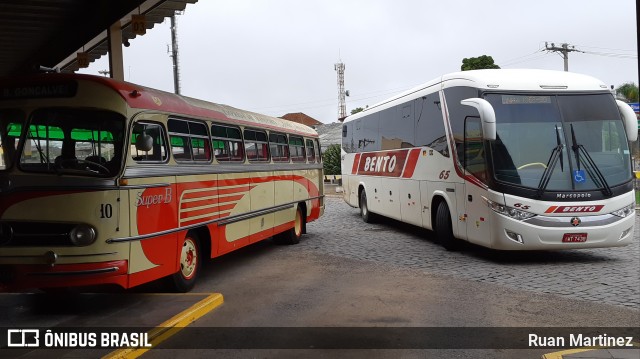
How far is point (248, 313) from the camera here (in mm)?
6895

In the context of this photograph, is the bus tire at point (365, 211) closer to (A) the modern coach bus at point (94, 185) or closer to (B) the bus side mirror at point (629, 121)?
(B) the bus side mirror at point (629, 121)

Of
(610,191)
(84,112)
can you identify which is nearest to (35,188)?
(84,112)

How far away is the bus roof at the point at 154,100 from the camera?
21.4 ft

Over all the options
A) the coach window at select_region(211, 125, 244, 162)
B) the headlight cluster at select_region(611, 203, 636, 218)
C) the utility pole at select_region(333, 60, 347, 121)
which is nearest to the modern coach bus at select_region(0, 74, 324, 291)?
the coach window at select_region(211, 125, 244, 162)

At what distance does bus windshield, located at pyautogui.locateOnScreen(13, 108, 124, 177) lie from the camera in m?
6.32

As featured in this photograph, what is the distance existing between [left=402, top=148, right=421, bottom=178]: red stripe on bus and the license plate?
162 inches

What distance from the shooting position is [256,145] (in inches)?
426

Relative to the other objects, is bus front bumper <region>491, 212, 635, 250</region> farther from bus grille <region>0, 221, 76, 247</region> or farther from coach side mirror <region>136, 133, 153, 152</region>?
bus grille <region>0, 221, 76, 247</region>

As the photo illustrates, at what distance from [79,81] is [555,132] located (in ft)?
23.9

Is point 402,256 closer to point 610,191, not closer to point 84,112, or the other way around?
point 610,191

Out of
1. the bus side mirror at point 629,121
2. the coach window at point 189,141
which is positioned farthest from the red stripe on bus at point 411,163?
the coach window at point 189,141

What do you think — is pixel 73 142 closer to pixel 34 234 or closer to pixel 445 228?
pixel 34 234

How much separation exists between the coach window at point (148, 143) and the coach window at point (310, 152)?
22.8 feet

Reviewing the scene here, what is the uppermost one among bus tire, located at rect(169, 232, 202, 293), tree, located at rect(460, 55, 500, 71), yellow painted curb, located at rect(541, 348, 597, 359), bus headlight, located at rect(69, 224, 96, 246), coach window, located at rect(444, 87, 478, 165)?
tree, located at rect(460, 55, 500, 71)
